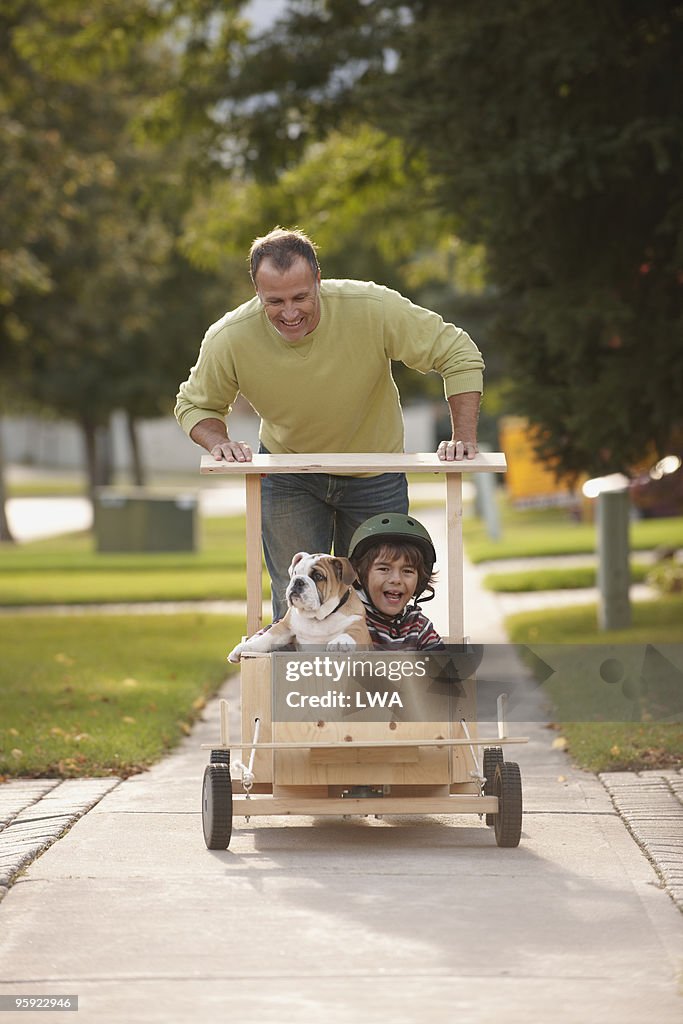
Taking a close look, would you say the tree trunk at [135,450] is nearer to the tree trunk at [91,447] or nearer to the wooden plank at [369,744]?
the tree trunk at [91,447]

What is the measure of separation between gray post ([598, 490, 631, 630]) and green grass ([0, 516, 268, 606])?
17.4 feet

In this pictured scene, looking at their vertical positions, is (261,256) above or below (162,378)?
below

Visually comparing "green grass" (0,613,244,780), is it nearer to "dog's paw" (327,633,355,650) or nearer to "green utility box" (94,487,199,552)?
"dog's paw" (327,633,355,650)

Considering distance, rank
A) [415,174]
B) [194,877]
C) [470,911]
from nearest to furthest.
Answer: [470,911] < [194,877] < [415,174]

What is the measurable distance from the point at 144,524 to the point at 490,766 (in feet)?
63.2

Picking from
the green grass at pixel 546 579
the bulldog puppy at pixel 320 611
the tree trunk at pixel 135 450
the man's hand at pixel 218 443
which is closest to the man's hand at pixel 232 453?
the man's hand at pixel 218 443

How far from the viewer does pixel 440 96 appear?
9680 mm

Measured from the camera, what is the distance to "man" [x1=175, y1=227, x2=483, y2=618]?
539 centimetres

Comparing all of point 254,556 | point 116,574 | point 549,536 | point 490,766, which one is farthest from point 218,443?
point 549,536

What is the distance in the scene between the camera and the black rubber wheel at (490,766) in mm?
5438

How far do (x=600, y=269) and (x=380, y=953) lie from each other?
625 cm

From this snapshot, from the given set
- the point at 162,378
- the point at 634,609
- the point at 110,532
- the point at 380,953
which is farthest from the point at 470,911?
the point at 162,378

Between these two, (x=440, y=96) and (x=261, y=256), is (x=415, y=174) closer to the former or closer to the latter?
(x=440, y=96)

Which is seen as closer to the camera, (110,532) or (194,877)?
(194,877)
